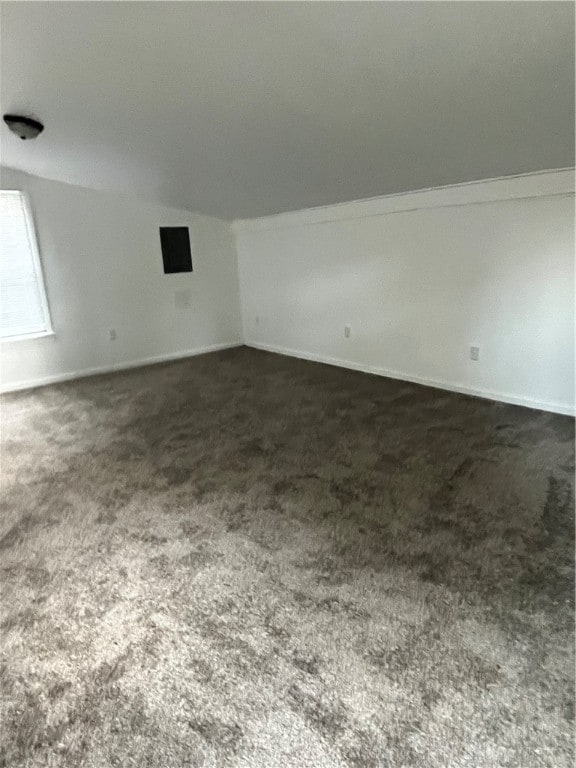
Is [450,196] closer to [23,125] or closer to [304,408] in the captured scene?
[304,408]

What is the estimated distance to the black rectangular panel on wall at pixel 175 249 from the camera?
224 inches

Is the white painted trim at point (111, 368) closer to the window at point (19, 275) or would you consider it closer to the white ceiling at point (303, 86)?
the window at point (19, 275)

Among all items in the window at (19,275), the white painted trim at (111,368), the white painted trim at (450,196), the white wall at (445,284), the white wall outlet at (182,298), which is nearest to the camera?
A: the white painted trim at (450,196)

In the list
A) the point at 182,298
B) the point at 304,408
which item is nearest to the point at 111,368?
the point at 182,298

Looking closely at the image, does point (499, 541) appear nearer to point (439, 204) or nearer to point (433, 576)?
point (433, 576)

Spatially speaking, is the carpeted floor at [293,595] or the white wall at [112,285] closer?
the carpeted floor at [293,595]

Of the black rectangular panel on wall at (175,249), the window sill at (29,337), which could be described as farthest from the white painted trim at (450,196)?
the window sill at (29,337)

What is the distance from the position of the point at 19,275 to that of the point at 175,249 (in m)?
1.64

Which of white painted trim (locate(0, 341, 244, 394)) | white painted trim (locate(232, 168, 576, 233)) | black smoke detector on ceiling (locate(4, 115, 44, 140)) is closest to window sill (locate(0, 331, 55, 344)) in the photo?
white painted trim (locate(0, 341, 244, 394))

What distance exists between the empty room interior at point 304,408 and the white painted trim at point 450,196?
2 centimetres

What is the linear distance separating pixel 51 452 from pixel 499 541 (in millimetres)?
2720

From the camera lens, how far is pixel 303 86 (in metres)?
2.50

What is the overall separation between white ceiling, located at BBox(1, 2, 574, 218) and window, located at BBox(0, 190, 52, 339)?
0.93 meters

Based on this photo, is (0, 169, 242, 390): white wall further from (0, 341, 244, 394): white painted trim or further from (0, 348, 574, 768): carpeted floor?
(0, 348, 574, 768): carpeted floor
